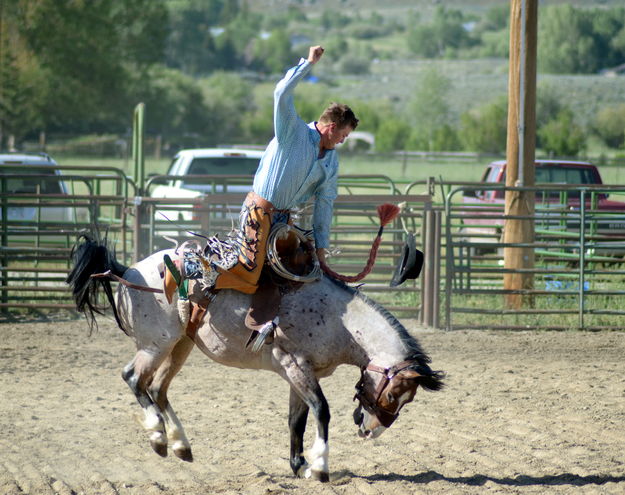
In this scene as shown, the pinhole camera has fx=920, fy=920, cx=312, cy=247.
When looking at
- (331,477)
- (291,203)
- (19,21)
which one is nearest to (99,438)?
(331,477)

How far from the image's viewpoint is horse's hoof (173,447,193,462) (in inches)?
206

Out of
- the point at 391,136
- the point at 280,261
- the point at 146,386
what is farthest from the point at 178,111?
the point at 280,261

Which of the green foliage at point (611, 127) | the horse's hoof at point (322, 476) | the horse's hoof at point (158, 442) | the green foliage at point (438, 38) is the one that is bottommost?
the horse's hoof at point (322, 476)

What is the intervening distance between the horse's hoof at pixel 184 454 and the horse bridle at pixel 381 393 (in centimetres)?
104

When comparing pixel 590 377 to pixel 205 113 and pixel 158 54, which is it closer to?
pixel 158 54

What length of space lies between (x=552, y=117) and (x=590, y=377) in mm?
50232

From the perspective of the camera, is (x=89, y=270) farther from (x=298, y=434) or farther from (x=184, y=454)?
(x=298, y=434)

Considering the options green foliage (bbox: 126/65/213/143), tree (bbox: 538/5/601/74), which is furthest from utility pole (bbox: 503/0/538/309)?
Answer: tree (bbox: 538/5/601/74)

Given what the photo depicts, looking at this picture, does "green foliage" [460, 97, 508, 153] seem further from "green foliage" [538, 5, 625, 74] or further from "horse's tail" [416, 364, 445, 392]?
"horse's tail" [416, 364, 445, 392]

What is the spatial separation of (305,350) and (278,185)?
2.99 ft

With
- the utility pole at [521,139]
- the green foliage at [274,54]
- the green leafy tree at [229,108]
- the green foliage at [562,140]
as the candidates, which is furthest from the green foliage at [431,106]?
the green foliage at [274,54]

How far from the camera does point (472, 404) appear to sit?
6809mm

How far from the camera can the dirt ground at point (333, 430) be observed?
5.04 metres

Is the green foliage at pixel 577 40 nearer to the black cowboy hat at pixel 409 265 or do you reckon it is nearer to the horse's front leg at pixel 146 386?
the black cowboy hat at pixel 409 265
